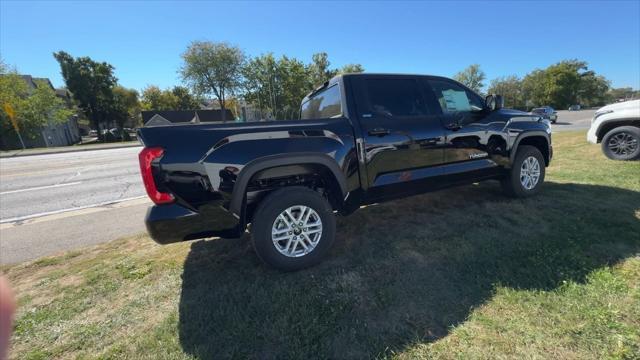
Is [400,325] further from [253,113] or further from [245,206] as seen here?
[253,113]

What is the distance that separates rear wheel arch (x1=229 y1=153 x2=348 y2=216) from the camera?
101 inches

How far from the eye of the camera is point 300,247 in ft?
9.63

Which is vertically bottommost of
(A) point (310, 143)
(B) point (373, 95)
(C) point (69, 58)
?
(A) point (310, 143)

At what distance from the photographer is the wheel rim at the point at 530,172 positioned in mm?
4520

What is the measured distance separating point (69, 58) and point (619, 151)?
189 ft

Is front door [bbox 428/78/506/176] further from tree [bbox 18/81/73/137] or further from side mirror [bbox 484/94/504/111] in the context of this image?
tree [bbox 18/81/73/137]

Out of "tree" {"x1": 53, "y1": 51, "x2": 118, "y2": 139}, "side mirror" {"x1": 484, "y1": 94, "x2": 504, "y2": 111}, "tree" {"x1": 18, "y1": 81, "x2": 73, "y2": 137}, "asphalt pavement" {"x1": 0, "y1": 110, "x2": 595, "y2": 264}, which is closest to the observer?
"side mirror" {"x1": 484, "y1": 94, "x2": 504, "y2": 111}

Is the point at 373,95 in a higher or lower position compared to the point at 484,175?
higher

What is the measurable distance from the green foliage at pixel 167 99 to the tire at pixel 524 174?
59687 mm

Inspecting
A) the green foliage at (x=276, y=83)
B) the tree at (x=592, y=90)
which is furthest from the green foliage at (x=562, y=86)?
the green foliage at (x=276, y=83)

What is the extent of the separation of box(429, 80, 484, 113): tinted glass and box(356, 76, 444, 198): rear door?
252 mm

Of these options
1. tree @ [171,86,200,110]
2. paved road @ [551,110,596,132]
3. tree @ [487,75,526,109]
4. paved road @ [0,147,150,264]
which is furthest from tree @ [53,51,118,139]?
tree @ [487,75,526,109]

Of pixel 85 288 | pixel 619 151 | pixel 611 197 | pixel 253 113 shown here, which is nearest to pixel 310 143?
pixel 85 288

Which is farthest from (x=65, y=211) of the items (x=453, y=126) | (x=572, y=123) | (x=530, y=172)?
(x=572, y=123)
